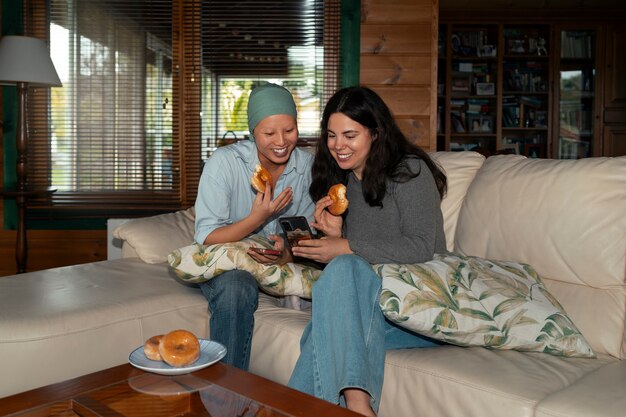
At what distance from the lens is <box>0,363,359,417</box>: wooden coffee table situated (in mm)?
1190

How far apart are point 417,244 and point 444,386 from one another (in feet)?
1.48

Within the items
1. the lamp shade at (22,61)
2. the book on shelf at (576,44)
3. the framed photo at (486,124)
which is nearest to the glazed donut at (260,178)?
the lamp shade at (22,61)

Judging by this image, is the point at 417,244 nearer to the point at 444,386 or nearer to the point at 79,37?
the point at 444,386

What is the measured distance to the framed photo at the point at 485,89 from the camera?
20.7 feet

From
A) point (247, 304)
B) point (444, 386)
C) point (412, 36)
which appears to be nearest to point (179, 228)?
point (247, 304)

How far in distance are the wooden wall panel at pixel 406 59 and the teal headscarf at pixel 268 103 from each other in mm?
2029

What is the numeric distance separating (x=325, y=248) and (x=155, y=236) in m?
1.10

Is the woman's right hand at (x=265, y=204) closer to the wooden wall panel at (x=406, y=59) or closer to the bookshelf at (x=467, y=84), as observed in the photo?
the wooden wall panel at (x=406, y=59)

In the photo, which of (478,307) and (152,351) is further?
(478,307)

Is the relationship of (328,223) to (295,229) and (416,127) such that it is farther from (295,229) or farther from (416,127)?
(416,127)

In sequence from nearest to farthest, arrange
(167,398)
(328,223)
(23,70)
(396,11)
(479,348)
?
(167,398) → (479,348) → (328,223) → (23,70) → (396,11)

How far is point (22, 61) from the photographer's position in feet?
11.5

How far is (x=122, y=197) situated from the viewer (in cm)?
Answer: 431

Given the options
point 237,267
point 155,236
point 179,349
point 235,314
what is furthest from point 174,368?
point 155,236
